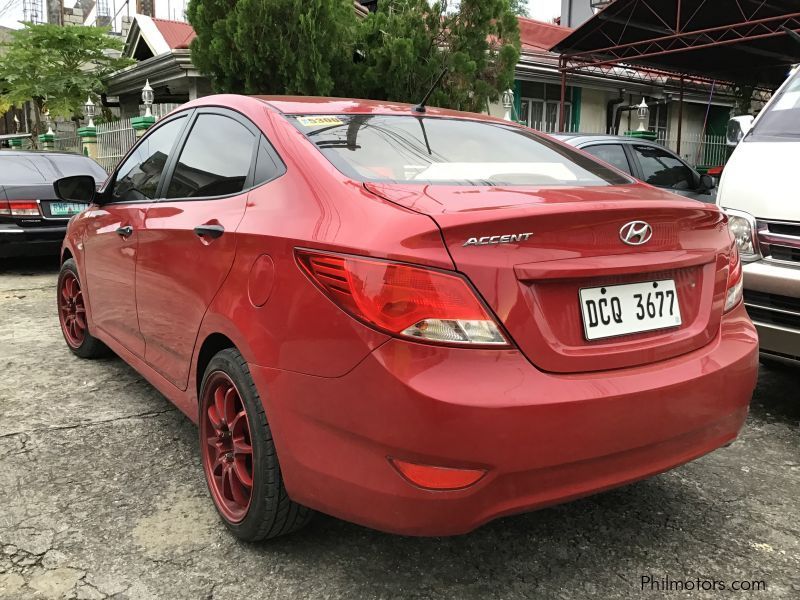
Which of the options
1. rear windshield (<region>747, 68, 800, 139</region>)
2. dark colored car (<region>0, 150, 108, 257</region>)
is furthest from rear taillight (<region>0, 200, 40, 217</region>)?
rear windshield (<region>747, 68, 800, 139</region>)

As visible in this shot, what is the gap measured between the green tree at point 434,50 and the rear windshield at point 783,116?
538 centimetres

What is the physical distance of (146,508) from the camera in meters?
2.54

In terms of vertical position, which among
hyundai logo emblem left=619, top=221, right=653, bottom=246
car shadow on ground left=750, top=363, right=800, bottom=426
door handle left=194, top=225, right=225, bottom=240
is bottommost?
car shadow on ground left=750, top=363, right=800, bottom=426

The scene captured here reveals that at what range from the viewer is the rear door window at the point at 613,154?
6.87 metres

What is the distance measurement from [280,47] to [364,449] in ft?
26.8

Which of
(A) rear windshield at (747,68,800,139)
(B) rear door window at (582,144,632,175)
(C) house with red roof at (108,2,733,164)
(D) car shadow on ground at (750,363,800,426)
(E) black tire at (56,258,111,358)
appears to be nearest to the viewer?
(D) car shadow on ground at (750,363,800,426)

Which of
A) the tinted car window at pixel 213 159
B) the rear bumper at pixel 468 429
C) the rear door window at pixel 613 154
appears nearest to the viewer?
the rear bumper at pixel 468 429

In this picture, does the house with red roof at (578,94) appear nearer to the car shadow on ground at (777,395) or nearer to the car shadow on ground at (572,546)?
the car shadow on ground at (777,395)

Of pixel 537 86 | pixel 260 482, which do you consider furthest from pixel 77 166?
pixel 537 86

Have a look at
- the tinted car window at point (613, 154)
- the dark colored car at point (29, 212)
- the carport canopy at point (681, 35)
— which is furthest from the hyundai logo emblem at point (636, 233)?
the carport canopy at point (681, 35)

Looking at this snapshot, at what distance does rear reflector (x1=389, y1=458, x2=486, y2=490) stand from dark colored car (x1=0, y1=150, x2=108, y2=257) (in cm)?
654

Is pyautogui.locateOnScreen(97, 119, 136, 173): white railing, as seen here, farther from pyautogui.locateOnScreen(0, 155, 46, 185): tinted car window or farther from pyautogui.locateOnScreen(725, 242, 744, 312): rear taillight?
pyautogui.locateOnScreen(725, 242, 744, 312): rear taillight

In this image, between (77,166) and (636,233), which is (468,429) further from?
(77,166)

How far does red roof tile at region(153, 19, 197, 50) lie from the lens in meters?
17.3
